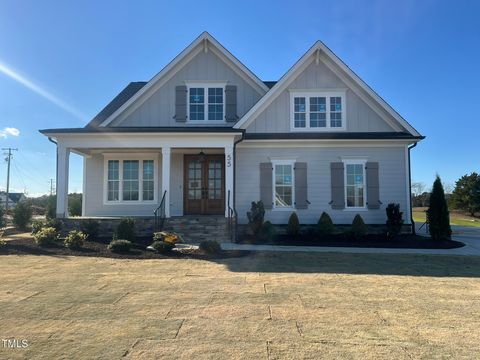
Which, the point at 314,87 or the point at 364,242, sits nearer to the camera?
the point at 364,242

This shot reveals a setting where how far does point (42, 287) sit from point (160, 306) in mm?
2435

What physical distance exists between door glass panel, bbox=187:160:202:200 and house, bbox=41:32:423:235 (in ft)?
0.13

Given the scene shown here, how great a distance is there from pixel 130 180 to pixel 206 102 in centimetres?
456

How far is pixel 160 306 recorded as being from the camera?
5137 millimetres

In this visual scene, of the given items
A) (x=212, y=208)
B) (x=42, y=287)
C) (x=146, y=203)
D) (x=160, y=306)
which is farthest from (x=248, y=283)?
(x=146, y=203)

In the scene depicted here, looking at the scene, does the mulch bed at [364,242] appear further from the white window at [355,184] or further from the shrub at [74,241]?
the shrub at [74,241]

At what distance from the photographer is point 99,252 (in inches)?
383

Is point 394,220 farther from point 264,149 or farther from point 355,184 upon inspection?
point 264,149

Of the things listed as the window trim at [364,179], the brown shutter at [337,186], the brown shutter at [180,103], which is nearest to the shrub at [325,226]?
the brown shutter at [337,186]

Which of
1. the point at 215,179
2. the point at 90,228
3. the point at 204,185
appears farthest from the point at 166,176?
the point at 90,228

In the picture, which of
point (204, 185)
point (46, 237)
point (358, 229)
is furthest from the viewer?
point (204, 185)

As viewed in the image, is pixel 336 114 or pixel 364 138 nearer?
pixel 364 138

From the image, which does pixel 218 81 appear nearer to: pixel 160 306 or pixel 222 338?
pixel 160 306

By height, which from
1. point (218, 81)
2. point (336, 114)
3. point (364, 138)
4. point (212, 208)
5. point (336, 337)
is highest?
point (218, 81)
